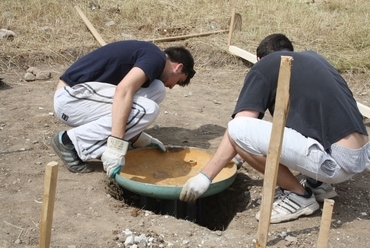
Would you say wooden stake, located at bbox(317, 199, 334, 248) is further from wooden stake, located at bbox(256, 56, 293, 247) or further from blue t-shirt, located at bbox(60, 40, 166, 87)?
blue t-shirt, located at bbox(60, 40, 166, 87)

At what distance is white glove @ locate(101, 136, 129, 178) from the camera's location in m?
3.44

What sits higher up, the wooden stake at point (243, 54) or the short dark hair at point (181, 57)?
the short dark hair at point (181, 57)

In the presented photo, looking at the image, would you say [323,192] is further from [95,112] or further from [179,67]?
[95,112]

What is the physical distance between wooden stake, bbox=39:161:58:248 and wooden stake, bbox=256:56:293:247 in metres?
0.98

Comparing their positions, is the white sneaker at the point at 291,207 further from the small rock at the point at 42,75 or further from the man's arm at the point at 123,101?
the small rock at the point at 42,75

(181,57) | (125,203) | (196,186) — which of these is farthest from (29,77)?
(196,186)

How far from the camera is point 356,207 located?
3529 millimetres

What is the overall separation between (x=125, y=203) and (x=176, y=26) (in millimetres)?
4495

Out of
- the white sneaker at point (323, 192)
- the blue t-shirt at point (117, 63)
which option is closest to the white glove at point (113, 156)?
the blue t-shirt at point (117, 63)

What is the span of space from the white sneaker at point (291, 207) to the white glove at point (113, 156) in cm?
94

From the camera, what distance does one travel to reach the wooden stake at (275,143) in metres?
2.35

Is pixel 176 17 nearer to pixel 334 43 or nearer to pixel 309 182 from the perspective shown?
pixel 334 43

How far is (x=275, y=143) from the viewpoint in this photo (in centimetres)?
250

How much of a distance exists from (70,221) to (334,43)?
4871 mm
